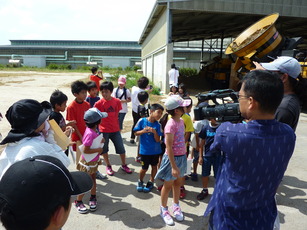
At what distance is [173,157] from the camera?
8.87ft

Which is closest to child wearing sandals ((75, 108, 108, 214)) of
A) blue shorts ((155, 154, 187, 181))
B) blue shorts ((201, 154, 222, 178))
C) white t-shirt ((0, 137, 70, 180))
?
blue shorts ((155, 154, 187, 181))

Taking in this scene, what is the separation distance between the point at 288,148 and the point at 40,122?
73.3 inches

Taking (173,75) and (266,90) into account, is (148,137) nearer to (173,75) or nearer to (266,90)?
(266,90)

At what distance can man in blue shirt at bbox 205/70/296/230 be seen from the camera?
1.45 metres

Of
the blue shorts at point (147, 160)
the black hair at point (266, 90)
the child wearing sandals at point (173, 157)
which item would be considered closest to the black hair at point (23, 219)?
the black hair at point (266, 90)

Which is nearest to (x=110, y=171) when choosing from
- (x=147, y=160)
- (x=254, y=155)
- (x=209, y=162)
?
(x=147, y=160)

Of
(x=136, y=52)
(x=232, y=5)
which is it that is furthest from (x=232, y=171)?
(x=136, y=52)

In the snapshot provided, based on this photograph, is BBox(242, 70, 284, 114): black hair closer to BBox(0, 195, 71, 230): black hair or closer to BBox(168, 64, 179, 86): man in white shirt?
BBox(0, 195, 71, 230): black hair

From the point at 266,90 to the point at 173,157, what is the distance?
149 centimetres

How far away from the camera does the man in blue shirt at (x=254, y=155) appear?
1.45m

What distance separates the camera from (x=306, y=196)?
355cm

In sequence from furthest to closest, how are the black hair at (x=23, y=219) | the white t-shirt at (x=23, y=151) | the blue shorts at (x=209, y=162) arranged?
the blue shorts at (x=209, y=162)
the white t-shirt at (x=23, y=151)
the black hair at (x=23, y=219)

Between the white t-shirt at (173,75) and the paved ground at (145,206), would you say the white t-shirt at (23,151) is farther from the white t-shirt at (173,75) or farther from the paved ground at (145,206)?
the white t-shirt at (173,75)

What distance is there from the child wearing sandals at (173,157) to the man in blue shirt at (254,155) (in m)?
1.13
